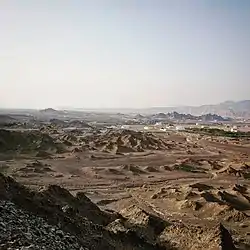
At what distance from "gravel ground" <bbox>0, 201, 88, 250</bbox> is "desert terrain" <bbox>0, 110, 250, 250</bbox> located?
53mm

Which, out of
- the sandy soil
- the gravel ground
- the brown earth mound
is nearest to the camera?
the gravel ground

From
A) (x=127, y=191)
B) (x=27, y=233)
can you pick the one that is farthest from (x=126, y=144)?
(x=27, y=233)

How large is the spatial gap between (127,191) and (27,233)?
28522mm

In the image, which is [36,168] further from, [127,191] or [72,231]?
[72,231]

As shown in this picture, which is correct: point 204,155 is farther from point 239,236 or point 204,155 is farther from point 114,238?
point 114,238

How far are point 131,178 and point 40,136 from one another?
2664cm

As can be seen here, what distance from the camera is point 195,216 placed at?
103 feet

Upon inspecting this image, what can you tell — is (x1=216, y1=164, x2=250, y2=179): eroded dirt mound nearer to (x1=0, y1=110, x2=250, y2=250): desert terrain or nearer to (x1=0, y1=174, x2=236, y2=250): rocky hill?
(x1=0, y1=110, x2=250, y2=250): desert terrain

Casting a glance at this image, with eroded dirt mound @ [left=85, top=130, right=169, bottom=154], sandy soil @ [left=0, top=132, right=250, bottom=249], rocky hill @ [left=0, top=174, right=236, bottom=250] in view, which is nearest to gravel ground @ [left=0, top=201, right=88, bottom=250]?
rocky hill @ [left=0, top=174, right=236, bottom=250]

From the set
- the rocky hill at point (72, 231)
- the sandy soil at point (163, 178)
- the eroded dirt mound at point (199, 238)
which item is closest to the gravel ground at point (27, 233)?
the rocky hill at point (72, 231)

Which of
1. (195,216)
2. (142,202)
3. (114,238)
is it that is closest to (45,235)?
(114,238)

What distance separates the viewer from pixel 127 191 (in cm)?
4138

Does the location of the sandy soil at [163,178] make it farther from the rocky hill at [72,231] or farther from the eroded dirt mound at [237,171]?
the rocky hill at [72,231]

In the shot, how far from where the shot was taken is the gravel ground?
12.0 meters
